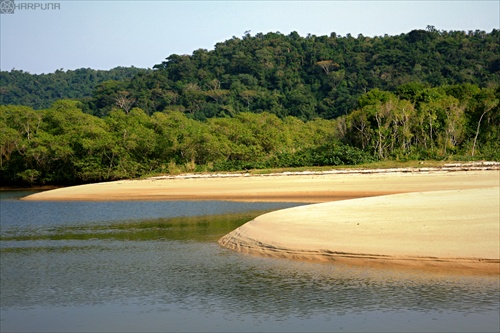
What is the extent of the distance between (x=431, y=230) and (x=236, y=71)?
89.3 m

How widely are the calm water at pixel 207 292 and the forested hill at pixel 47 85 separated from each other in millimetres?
106299

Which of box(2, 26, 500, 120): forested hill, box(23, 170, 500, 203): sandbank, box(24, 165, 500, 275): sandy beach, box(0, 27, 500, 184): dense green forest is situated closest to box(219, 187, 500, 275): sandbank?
box(24, 165, 500, 275): sandy beach

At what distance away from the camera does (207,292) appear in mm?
14234

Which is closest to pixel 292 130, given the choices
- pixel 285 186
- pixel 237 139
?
pixel 237 139

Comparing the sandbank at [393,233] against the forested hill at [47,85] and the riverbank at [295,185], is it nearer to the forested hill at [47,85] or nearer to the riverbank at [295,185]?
the riverbank at [295,185]

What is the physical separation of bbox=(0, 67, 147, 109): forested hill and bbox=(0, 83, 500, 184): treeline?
70145 millimetres

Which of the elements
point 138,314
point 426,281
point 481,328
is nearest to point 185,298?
point 138,314

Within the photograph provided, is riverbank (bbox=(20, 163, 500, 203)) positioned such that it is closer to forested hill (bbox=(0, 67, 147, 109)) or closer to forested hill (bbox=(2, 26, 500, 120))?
forested hill (bbox=(2, 26, 500, 120))

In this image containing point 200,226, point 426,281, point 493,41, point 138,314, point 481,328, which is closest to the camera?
point 481,328

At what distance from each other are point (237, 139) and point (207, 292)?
38.6 meters

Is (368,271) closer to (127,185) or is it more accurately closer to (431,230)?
(431,230)

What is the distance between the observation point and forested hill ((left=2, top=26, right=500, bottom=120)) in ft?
273

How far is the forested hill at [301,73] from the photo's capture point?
3275 inches

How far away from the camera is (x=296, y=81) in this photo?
3770 inches
